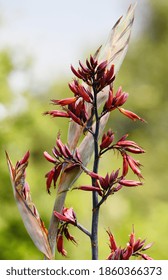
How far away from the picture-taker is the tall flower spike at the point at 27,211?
98 centimetres

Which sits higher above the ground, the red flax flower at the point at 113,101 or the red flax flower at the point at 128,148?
the red flax flower at the point at 113,101

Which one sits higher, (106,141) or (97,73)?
(97,73)

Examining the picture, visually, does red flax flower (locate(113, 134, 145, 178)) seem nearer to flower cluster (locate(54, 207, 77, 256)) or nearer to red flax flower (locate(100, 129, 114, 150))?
red flax flower (locate(100, 129, 114, 150))

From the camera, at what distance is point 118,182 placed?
1.00 metres

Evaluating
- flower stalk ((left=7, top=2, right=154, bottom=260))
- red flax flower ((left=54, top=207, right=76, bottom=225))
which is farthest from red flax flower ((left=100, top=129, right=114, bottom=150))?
red flax flower ((left=54, top=207, right=76, bottom=225))

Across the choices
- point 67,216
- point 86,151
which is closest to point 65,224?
point 67,216

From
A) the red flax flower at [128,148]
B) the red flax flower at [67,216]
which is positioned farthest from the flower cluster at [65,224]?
the red flax flower at [128,148]

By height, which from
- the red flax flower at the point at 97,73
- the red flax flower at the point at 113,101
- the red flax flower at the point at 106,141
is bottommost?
the red flax flower at the point at 106,141

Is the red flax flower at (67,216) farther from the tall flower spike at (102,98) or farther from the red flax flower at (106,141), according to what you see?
the red flax flower at (106,141)

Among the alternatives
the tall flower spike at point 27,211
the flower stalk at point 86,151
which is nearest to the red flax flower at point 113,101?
the flower stalk at point 86,151

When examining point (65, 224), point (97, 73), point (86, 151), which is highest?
point (97, 73)

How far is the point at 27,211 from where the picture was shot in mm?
999

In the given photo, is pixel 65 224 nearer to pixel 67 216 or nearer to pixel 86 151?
pixel 67 216
